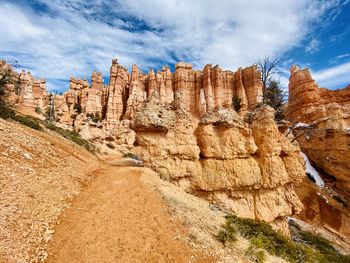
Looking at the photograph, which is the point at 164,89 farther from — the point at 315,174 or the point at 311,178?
the point at 311,178

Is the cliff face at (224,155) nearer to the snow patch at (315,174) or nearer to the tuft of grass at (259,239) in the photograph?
the tuft of grass at (259,239)

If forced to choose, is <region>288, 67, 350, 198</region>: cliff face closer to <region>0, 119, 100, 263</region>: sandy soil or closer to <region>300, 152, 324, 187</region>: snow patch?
<region>300, 152, 324, 187</region>: snow patch

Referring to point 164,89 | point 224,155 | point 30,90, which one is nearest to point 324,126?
point 224,155

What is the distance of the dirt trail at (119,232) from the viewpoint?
4.20 m

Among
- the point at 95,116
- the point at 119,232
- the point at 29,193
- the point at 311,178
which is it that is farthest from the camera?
the point at 95,116

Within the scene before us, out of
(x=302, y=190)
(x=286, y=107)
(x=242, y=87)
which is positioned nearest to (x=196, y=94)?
(x=242, y=87)

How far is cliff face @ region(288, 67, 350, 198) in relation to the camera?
79.2ft

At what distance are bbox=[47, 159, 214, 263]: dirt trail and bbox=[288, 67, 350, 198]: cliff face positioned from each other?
23436mm

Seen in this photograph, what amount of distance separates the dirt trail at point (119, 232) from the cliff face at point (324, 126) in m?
23.4

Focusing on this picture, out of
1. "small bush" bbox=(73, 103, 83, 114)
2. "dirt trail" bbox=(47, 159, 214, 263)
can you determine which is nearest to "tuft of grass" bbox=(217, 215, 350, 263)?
"dirt trail" bbox=(47, 159, 214, 263)

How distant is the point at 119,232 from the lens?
4.88 meters

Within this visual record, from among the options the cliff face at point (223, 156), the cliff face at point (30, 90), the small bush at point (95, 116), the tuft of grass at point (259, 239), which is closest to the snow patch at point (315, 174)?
the cliff face at point (223, 156)

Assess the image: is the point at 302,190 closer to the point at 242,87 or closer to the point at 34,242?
the point at 34,242

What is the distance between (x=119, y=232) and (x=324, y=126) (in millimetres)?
30479
